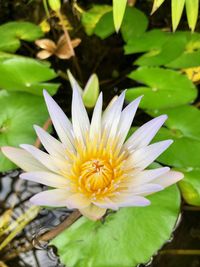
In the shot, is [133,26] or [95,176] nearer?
[95,176]

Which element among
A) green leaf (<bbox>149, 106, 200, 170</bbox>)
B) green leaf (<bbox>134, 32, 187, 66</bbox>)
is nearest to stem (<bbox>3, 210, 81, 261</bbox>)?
green leaf (<bbox>149, 106, 200, 170</bbox>)

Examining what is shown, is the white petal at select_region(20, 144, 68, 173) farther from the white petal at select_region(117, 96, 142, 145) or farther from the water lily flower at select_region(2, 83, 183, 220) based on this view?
the white petal at select_region(117, 96, 142, 145)

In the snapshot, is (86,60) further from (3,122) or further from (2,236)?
(2,236)

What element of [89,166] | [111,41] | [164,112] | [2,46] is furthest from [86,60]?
[89,166]

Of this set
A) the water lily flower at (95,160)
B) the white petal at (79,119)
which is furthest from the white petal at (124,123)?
the white petal at (79,119)

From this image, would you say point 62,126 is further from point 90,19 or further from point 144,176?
point 90,19

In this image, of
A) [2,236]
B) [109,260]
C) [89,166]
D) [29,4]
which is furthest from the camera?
[29,4]

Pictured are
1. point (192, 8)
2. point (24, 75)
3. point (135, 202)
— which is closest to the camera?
point (135, 202)

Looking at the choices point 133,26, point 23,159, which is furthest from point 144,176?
point 133,26
